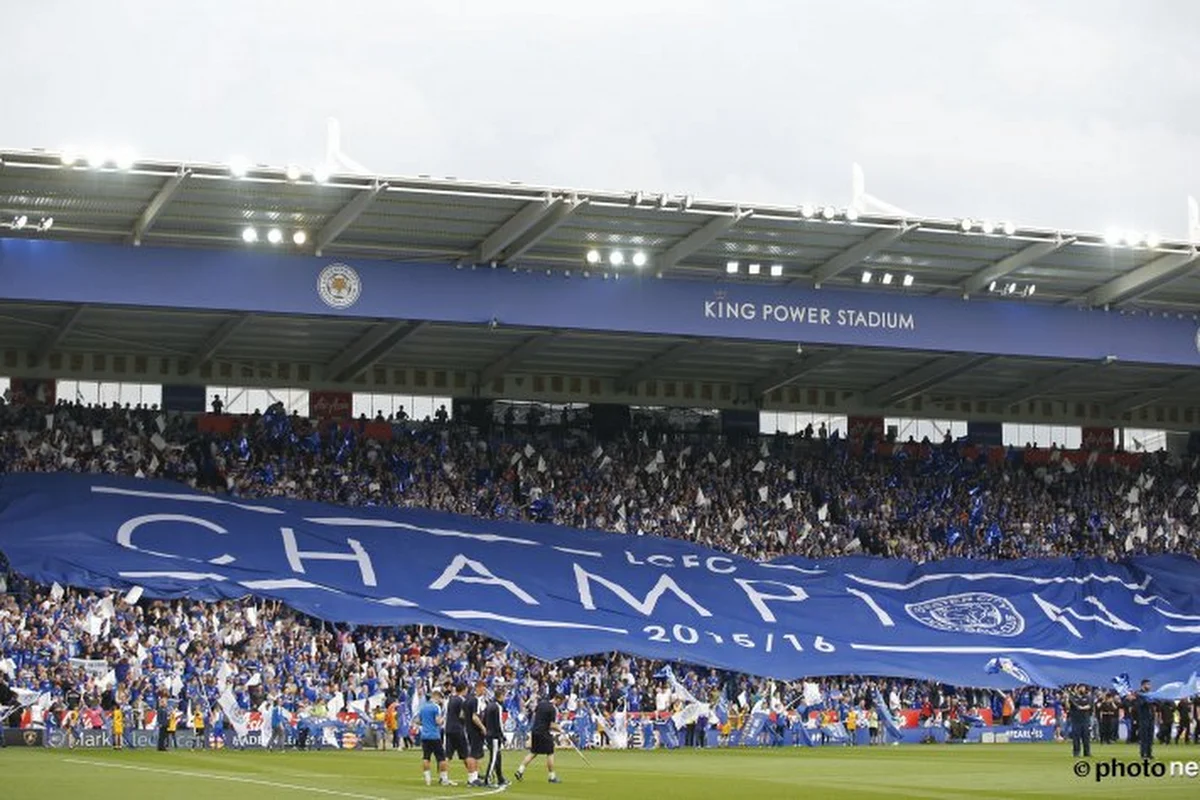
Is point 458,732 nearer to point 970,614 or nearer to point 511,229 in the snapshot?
point 511,229

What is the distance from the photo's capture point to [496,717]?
26594 mm

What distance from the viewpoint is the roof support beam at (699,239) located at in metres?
43.1

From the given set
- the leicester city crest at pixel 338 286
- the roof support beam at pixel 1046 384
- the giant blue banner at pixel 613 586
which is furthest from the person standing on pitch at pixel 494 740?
the roof support beam at pixel 1046 384

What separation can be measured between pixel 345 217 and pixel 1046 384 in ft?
79.2

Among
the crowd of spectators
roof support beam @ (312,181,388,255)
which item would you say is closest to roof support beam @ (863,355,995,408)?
the crowd of spectators

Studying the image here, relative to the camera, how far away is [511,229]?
4341 cm

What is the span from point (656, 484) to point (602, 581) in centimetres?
593

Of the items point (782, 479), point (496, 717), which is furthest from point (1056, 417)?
point (496, 717)

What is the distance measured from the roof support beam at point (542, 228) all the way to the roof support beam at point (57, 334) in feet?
32.5

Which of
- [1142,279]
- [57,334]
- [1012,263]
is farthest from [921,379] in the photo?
[57,334]

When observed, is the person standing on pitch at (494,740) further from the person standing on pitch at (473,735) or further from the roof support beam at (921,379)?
the roof support beam at (921,379)

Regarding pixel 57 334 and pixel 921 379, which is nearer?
pixel 57 334

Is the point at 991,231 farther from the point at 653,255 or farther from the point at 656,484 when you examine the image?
the point at 656,484

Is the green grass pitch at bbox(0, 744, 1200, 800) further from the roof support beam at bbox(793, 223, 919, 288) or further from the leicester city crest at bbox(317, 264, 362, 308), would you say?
the roof support beam at bbox(793, 223, 919, 288)
